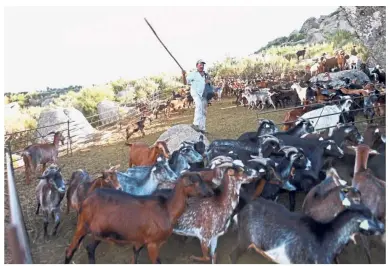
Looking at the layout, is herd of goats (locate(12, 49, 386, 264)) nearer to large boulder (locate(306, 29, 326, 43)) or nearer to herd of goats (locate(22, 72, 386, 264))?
herd of goats (locate(22, 72, 386, 264))

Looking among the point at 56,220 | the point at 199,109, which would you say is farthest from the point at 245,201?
the point at 199,109

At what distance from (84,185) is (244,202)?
2.31 meters

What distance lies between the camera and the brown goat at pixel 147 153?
8.07 metres

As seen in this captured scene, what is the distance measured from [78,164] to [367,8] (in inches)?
294

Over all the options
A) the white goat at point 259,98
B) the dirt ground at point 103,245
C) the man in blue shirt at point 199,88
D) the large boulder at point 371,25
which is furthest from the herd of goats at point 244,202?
the white goat at point 259,98

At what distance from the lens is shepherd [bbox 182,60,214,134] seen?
10.8 metres

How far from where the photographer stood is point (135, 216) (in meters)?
4.68

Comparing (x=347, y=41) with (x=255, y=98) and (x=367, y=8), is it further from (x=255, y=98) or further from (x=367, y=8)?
(x=367, y=8)

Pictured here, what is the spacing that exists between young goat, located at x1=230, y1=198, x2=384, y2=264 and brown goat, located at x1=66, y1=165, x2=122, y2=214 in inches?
85.5

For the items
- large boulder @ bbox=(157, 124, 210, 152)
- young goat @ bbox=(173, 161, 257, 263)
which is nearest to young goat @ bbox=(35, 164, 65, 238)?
young goat @ bbox=(173, 161, 257, 263)

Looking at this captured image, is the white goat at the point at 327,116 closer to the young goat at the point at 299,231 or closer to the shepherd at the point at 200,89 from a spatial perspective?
the shepherd at the point at 200,89

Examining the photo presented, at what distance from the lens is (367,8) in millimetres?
8188

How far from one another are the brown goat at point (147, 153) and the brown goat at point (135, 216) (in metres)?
2.96

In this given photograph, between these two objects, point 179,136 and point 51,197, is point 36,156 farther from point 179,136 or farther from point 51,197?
point 51,197
